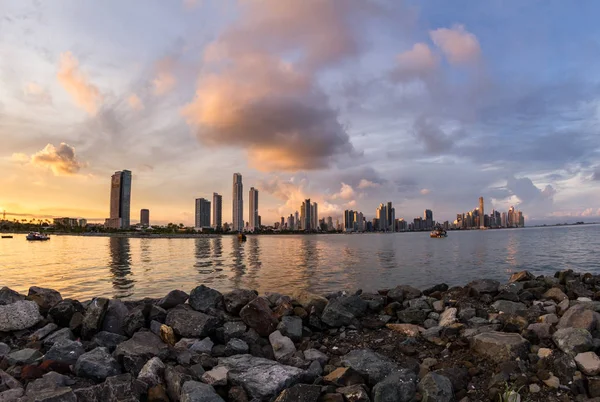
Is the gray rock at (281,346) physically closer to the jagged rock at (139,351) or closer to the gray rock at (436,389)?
the jagged rock at (139,351)

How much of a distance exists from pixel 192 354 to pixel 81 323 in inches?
180

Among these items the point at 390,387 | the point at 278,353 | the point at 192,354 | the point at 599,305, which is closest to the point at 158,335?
the point at 192,354

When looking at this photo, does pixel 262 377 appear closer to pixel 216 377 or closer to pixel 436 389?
pixel 216 377

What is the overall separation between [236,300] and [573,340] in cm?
943

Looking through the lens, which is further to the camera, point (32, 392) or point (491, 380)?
point (491, 380)

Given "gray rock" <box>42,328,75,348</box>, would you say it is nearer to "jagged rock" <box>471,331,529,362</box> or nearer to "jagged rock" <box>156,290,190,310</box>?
"jagged rock" <box>156,290,190,310</box>

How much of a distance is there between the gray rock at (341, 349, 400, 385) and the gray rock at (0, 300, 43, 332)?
9686 millimetres

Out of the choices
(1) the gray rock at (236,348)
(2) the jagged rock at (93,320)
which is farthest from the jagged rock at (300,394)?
(2) the jagged rock at (93,320)

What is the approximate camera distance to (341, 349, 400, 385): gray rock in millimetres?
8227

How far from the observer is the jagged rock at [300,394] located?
684 cm

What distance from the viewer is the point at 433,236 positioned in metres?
185

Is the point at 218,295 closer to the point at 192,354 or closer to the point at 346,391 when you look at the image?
the point at 192,354

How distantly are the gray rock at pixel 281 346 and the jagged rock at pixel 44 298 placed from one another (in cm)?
804

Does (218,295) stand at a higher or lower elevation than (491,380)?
higher
